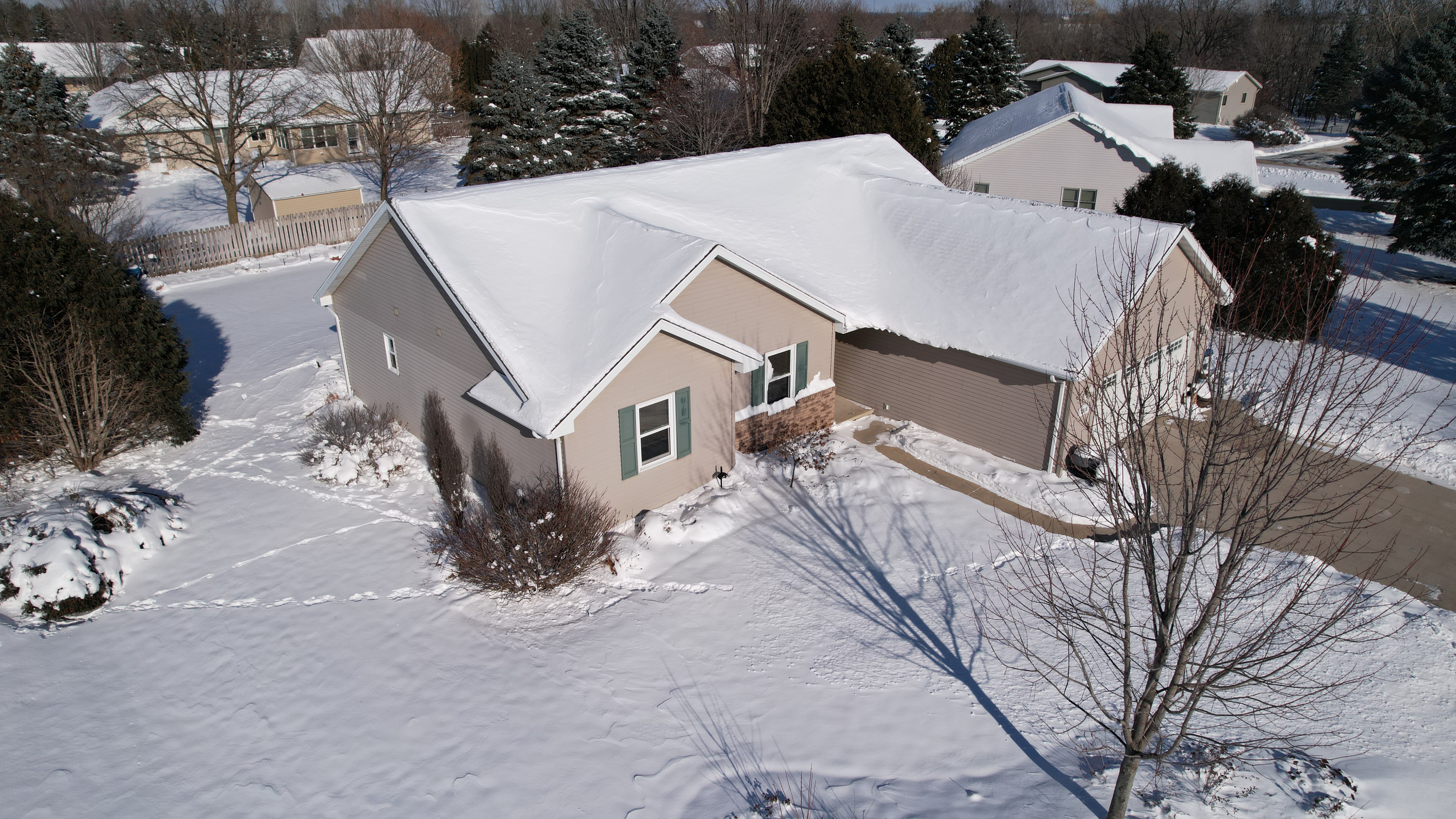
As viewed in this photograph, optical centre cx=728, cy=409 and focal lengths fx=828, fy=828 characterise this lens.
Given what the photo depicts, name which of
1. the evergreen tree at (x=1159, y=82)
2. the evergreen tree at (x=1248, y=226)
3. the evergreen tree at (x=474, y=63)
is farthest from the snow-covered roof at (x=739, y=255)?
the evergreen tree at (x=474, y=63)

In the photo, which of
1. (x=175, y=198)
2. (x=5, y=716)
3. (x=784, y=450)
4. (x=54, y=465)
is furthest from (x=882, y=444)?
(x=175, y=198)

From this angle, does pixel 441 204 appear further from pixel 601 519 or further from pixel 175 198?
pixel 175 198

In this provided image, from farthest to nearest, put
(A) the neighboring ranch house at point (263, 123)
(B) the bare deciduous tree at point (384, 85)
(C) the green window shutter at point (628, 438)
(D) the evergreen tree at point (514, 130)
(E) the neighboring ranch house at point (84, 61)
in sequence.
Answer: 1. (E) the neighboring ranch house at point (84, 61)
2. (A) the neighboring ranch house at point (263, 123)
3. (B) the bare deciduous tree at point (384, 85)
4. (D) the evergreen tree at point (514, 130)
5. (C) the green window shutter at point (628, 438)

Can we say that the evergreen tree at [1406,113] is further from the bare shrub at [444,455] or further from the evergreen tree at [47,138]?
the evergreen tree at [47,138]

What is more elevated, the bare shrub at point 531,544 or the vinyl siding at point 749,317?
the vinyl siding at point 749,317

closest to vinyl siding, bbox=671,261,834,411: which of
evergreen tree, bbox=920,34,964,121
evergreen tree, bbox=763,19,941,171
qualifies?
evergreen tree, bbox=763,19,941,171

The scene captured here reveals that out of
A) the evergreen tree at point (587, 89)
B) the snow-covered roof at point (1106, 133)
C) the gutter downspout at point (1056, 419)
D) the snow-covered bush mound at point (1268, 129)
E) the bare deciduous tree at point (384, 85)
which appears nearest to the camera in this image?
the gutter downspout at point (1056, 419)

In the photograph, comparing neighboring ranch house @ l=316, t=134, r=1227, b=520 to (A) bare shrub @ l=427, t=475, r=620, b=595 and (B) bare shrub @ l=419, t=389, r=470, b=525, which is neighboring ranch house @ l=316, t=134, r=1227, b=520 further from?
(A) bare shrub @ l=427, t=475, r=620, b=595

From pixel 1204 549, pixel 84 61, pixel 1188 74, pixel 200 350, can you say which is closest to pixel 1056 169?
pixel 1204 549
